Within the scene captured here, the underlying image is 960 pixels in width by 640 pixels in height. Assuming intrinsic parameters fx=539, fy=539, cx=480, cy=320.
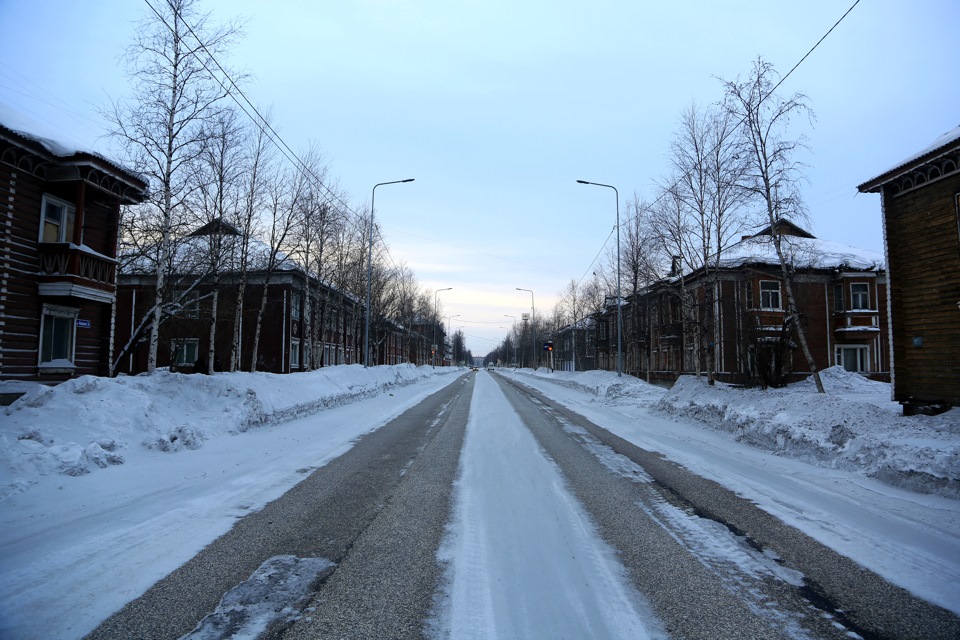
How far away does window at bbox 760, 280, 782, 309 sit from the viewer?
3281cm

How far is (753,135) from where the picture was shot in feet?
53.6

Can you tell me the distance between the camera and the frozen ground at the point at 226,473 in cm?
424

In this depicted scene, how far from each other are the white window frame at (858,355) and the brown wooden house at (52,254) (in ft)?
122

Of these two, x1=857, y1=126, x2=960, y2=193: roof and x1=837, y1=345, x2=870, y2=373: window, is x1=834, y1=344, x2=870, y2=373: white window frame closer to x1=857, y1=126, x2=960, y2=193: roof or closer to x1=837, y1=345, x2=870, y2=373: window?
x1=837, y1=345, x2=870, y2=373: window

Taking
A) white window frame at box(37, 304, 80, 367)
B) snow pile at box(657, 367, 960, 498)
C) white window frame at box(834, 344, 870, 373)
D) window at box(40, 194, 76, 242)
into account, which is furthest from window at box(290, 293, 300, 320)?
white window frame at box(834, 344, 870, 373)

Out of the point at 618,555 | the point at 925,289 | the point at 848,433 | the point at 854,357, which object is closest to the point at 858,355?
the point at 854,357

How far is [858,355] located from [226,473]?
37.4m

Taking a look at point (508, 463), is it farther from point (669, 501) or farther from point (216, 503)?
point (216, 503)

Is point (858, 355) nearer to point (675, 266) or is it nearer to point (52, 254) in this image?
point (675, 266)

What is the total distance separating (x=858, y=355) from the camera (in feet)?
110

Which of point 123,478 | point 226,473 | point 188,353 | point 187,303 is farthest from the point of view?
point 188,353

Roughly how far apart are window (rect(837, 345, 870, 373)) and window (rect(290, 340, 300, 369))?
35.7 m

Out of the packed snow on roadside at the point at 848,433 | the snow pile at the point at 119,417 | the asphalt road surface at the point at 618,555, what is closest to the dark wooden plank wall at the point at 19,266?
the snow pile at the point at 119,417

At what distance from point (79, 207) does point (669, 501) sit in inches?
675
